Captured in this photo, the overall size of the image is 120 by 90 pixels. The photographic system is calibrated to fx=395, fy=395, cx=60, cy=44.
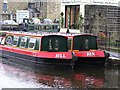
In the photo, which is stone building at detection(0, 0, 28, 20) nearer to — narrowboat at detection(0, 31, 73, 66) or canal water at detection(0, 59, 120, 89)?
narrowboat at detection(0, 31, 73, 66)

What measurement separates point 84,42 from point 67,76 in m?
2.80

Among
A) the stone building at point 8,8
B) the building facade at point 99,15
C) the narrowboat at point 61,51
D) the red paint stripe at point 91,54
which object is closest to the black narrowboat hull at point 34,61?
the narrowboat at point 61,51

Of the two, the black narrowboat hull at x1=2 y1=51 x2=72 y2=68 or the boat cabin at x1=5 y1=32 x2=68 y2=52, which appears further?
the boat cabin at x1=5 y1=32 x2=68 y2=52

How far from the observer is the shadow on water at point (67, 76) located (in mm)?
14762

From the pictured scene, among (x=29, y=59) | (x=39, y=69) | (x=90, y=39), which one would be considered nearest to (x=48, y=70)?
(x=39, y=69)

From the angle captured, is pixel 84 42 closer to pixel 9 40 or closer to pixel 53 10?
pixel 9 40

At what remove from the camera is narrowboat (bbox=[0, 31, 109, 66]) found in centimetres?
1752

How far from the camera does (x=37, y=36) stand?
1859 cm

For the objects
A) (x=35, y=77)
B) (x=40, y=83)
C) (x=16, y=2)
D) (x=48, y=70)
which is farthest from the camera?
(x=16, y=2)

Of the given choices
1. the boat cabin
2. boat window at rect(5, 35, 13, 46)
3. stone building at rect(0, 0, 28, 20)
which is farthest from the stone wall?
the boat cabin

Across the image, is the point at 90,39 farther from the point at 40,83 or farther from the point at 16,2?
the point at 16,2

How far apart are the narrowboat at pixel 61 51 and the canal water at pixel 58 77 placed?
37 centimetres

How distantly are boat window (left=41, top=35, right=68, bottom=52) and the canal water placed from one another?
1.01m

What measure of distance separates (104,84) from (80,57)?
11.2 ft
